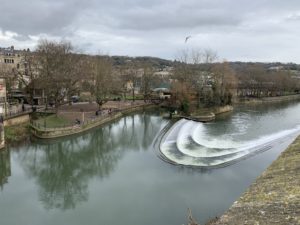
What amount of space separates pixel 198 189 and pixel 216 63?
51860 millimetres

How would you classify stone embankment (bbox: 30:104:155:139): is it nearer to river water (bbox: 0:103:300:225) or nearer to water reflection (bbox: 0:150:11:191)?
river water (bbox: 0:103:300:225)

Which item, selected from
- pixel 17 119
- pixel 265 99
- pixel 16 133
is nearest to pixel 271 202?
pixel 16 133

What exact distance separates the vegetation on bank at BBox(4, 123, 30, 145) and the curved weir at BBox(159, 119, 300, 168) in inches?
554

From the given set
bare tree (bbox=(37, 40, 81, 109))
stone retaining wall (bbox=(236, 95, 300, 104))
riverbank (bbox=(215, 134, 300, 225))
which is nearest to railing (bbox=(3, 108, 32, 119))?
bare tree (bbox=(37, 40, 81, 109))

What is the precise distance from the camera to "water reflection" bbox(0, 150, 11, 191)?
2250 centimetres

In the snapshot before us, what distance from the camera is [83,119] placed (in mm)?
40594

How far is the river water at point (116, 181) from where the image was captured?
16.6 metres

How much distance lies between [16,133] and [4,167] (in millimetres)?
8911

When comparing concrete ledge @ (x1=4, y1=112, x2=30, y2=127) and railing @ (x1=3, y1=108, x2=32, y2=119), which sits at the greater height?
railing @ (x1=3, y1=108, x2=32, y2=119)

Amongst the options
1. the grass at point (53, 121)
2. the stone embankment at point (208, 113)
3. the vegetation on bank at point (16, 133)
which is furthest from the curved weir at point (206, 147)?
the vegetation on bank at point (16, 133)

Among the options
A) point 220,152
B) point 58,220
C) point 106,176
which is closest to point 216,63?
point 220,152

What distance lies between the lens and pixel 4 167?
82.6ft

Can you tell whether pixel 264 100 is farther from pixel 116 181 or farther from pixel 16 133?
pixel 116 181

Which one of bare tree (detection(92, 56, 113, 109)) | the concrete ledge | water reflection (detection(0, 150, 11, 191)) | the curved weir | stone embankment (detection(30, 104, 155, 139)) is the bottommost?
water reflection (detection(0, 150, 11, 191))
